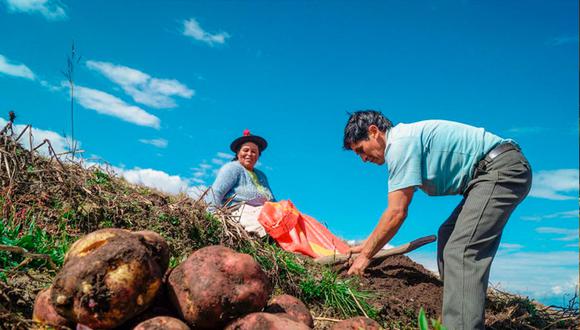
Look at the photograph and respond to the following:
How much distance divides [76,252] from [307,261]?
2.81 m

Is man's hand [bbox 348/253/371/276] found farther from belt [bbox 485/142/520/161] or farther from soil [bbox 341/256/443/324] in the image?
belt [bbox 485/142/520/161]

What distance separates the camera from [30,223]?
4.09m

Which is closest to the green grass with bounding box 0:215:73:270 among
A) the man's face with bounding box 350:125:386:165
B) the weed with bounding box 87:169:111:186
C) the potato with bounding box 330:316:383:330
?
the weed with bounding box 87:169:111:186

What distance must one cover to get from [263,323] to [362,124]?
2241 millimetres

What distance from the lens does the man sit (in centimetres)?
346

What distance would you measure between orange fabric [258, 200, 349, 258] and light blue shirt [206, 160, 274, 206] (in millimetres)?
548

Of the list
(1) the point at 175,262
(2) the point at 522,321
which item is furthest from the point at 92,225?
(2) the point at 522,321

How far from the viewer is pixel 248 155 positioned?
667 cm

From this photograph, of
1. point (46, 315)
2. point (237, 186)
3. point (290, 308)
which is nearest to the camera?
point (46, 315)

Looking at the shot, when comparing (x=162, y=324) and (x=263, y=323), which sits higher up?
(x=263, y=323)

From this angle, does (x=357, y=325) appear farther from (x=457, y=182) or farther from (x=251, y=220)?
(x=251, y=220)

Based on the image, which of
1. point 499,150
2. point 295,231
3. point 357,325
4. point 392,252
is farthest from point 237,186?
point 357,325

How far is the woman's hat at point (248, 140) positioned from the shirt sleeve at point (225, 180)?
1.25 feet

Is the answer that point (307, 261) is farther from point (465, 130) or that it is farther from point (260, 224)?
point (465, 130)
